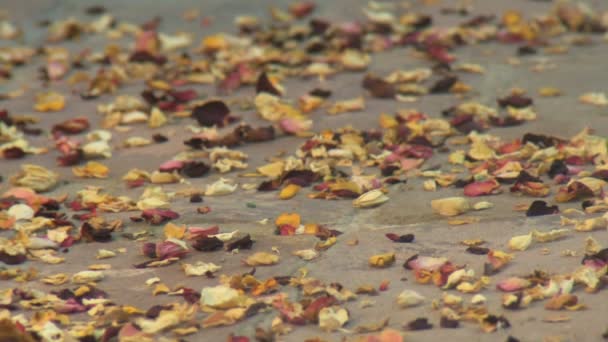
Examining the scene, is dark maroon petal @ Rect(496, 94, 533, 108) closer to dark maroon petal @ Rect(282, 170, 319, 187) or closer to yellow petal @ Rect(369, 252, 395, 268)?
dark maroon petal @ Rect(282, 170, 319, 187)

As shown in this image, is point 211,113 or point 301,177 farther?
point 211,113

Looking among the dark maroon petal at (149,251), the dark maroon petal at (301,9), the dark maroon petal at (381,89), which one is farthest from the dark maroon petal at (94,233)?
the dark maroon petal at (301,9)

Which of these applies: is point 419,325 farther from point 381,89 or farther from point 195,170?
point 381,89

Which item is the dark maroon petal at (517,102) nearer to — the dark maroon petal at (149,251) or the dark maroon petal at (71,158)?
the dark maroon petal at (71,158)

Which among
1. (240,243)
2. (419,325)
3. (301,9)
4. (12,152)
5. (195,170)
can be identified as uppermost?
(301,9)

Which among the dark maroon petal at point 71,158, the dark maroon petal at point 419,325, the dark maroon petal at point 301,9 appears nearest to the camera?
the dark maroon petal at point 419,325

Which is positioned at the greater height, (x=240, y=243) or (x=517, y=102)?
(x=517, y=102)

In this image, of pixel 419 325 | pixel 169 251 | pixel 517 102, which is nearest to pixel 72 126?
pixel 169 251

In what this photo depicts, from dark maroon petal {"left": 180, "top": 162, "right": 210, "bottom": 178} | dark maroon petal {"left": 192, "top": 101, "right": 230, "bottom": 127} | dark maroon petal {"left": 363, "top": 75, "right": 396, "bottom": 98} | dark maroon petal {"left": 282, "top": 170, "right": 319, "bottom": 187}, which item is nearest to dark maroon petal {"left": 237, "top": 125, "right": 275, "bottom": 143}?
dark maroon petal {"left": 192, "top": 101, "right": 230, "bottom": 127}

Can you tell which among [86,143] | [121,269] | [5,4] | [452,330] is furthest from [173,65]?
[452,330]

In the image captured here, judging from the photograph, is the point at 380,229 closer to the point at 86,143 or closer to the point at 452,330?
the point at 452,330

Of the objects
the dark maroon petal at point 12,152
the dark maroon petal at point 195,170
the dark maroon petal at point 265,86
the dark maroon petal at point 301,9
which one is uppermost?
the dark maroon petal at point 301,9
